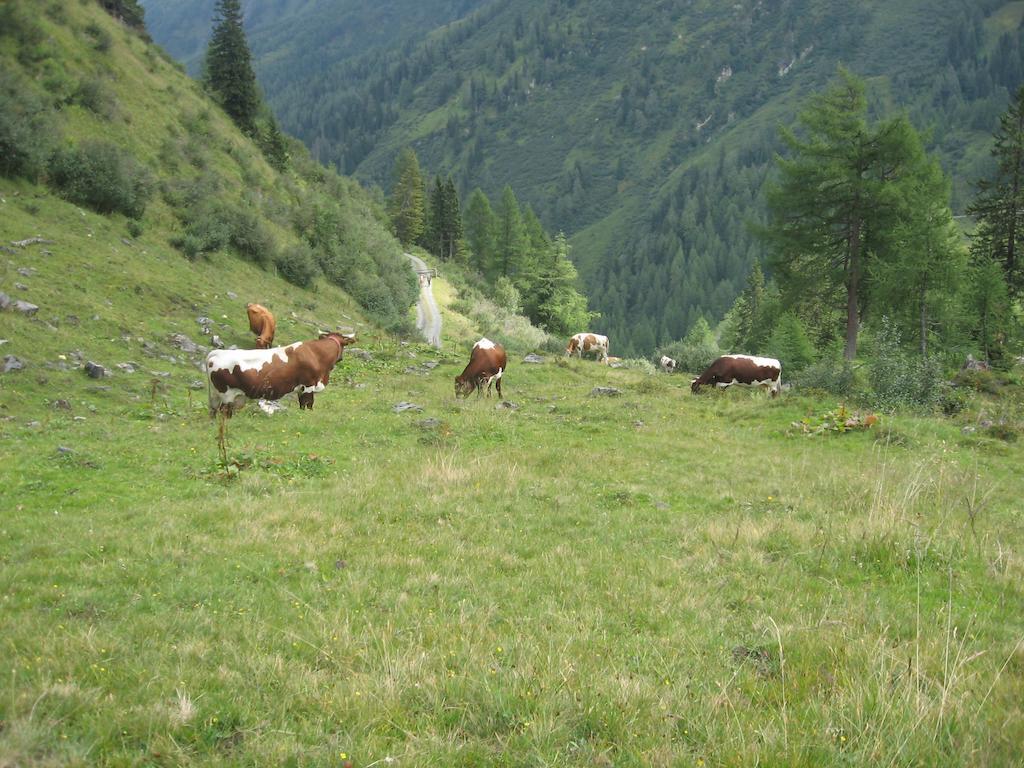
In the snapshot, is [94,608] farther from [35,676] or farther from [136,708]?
[136,708]

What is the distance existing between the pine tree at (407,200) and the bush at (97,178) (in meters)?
62.0

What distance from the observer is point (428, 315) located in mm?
52406

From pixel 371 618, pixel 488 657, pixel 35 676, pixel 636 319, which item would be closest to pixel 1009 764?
pixel 488 657

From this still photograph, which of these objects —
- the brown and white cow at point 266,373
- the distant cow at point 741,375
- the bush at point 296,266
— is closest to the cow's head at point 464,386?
the brown and white cow at point 266,373

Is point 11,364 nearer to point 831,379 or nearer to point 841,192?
point 831,379

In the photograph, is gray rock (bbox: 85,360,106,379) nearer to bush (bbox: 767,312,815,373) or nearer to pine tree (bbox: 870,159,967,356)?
pine tree (bbox: 870,159,967,356)

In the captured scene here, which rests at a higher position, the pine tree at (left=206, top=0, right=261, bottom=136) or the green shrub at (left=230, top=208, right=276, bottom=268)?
the pine tree at (left=206, top=0, right=261, bottom=136)

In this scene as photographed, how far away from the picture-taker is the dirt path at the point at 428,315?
4319cm

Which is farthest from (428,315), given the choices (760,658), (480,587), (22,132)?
(760,658)

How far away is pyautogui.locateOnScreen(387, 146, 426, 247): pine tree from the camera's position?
88562 millimetres

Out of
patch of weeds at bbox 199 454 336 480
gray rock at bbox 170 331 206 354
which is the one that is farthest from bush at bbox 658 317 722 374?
patch of weeds at bbox 199 454 336 480

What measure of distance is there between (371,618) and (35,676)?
2.49 metres

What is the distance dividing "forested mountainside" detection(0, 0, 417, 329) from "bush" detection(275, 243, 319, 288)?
0.06 m

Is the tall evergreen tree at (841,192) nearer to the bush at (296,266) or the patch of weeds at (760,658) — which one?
the bush at (296,266)
